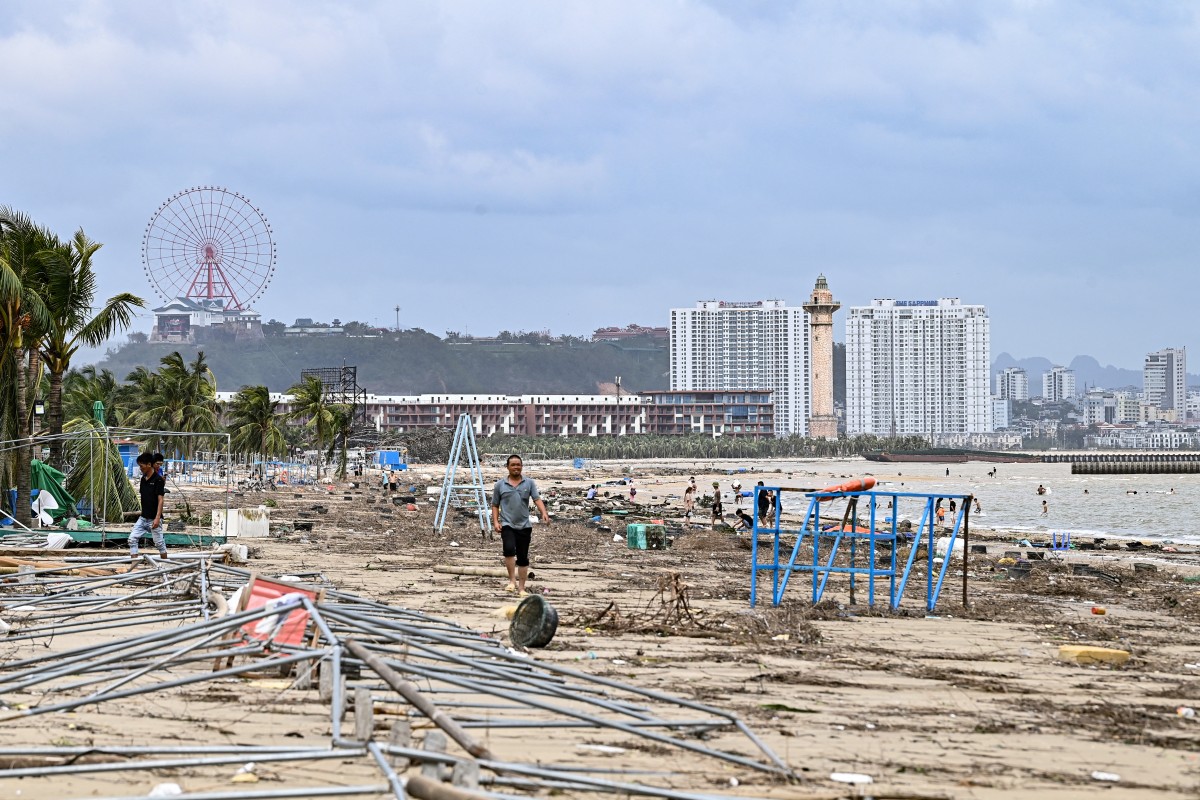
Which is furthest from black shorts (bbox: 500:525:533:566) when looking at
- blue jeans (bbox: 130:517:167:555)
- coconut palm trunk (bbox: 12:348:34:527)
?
coconut palm trunk (bbox: 12:348:34:527)

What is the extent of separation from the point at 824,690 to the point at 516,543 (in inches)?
221

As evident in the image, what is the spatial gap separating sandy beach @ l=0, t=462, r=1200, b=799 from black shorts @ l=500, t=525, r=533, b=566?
0.47m

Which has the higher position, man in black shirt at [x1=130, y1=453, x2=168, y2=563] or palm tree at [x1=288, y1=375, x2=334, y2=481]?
palm tree at [x1=288, y1=375, x2=334, y2=481]

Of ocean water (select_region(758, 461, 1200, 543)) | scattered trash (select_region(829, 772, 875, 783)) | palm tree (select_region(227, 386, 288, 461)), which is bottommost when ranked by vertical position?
ocean water (select_region(758, 461, 1200, 543))

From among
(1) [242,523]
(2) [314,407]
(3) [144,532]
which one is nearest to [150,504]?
(3) [144,532]

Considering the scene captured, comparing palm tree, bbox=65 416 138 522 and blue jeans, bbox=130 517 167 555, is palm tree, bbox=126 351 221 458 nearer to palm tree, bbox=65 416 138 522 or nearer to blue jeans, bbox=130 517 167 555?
palm tree, bbox=65 416 138 522

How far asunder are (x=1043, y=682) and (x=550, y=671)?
13.0 feet

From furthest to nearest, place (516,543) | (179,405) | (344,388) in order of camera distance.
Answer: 1. (344,388)
2. (179,405)
3. (516,543)

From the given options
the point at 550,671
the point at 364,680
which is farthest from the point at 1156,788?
the point at 364,680

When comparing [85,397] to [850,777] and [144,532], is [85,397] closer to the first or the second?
[144,532]

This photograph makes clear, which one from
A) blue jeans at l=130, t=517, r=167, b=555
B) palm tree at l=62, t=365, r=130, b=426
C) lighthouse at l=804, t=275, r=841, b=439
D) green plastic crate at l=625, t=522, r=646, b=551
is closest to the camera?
blue jeans at l=130, t=517, r=167, b=555

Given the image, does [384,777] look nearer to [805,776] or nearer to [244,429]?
[805,776]

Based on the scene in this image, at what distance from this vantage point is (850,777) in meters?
6.00

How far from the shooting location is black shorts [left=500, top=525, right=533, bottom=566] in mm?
13578
